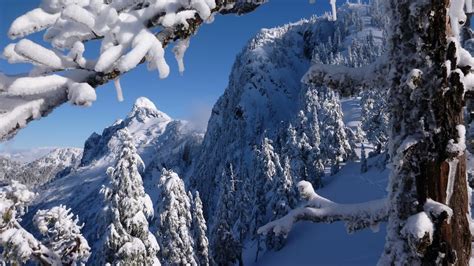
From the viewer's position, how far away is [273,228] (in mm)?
2904

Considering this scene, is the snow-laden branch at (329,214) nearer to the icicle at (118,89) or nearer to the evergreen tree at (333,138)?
the icicle at (118,89)

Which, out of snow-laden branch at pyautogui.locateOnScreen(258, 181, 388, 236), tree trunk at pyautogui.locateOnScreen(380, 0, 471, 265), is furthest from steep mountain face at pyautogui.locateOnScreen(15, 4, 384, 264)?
tree trunk at pyautogui.locateOnScreen(380, 0, 471, 265)

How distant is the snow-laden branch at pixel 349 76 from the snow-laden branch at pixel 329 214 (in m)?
0.71

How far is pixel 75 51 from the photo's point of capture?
1.62 metres

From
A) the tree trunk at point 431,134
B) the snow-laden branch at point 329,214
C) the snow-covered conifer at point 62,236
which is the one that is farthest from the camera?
the snow-covered conifer at point 62,236

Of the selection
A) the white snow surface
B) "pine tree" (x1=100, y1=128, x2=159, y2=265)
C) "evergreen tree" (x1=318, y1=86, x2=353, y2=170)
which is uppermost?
"evergreen tree" (x1=318, y1=86, x2=353, y2=170)

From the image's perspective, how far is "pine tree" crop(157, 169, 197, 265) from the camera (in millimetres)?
28859

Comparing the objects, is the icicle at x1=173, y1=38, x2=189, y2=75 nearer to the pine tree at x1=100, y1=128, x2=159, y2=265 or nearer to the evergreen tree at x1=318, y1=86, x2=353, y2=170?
the pine tree at x1=100, y1=128, x2=159, y2=265

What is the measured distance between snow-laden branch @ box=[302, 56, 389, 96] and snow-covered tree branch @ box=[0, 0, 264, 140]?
4.32 ft

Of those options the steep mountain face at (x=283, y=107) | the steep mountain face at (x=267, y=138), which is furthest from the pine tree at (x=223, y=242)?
the steep mountain face at (x=283, y=107)

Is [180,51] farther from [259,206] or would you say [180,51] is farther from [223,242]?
[259,206]

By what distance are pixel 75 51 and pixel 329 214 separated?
1930 millimetres

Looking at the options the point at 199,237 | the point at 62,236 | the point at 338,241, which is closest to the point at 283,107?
the point at 338,241

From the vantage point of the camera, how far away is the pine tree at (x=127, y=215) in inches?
711
